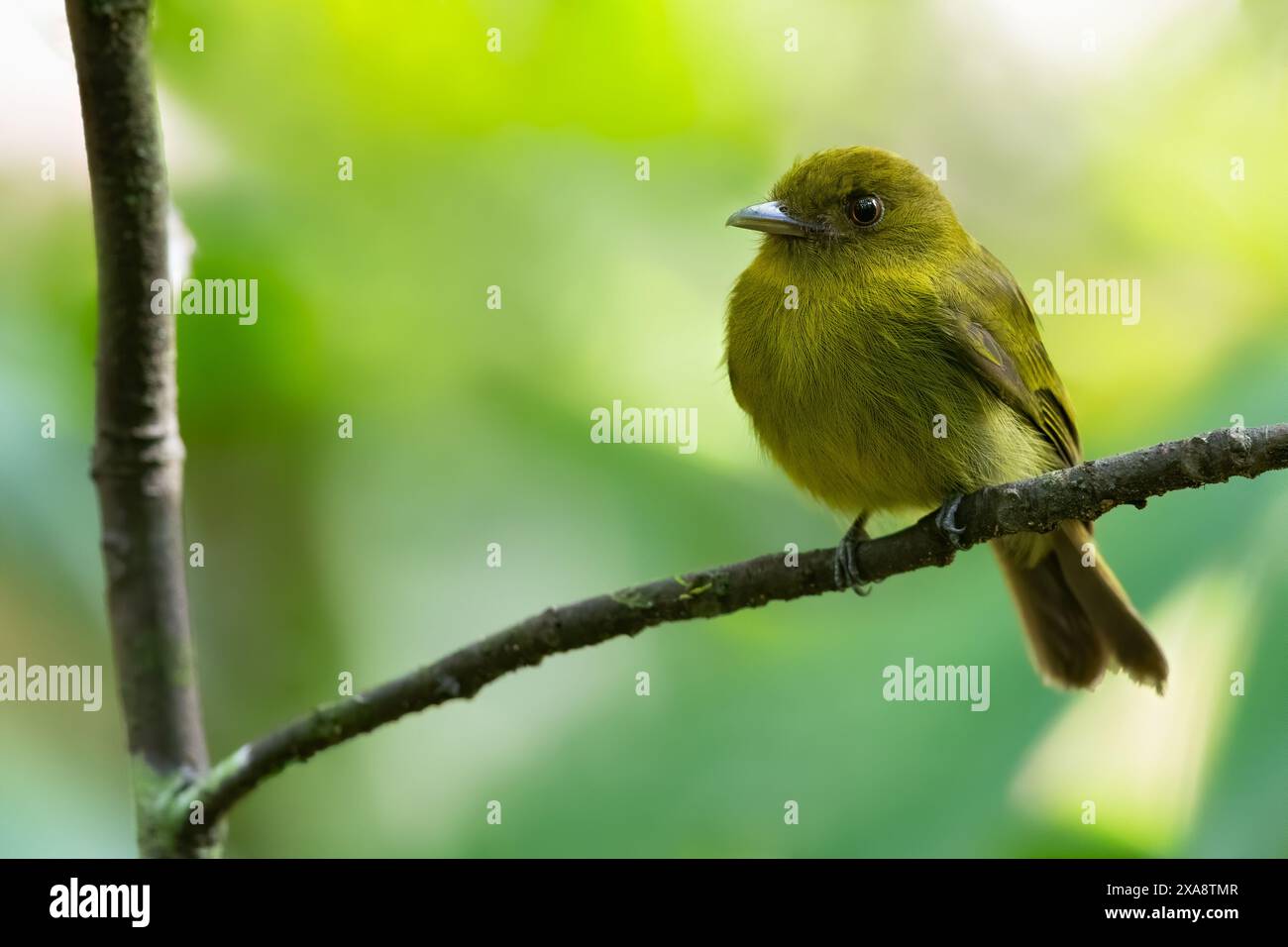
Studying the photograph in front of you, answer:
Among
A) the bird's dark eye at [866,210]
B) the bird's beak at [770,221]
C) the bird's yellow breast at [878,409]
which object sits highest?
the bird's dark eye at [866,210]

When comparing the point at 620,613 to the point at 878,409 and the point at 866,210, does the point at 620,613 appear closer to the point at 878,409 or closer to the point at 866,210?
the point at 878,409

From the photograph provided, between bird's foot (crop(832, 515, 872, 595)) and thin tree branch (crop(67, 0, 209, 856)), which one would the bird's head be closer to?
bird's foot (crop(832, 515, 872, 595))

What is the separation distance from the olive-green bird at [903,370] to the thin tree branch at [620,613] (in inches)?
27.8

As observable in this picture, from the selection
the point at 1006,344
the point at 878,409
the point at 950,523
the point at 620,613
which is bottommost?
the point at 620,613

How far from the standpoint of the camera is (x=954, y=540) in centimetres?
241

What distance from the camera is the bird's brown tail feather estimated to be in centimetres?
318

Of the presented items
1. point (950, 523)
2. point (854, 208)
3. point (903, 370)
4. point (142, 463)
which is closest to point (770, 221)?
point (854, 208)

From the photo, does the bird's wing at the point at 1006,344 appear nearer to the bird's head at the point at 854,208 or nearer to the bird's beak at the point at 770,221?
the bird's head at the point at 854,208

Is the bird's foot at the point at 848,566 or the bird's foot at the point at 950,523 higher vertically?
the bird's foot at the point at 950,523

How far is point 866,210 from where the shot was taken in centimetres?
337

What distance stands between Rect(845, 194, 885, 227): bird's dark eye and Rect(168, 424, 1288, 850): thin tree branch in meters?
1.26

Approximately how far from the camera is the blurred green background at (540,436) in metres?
2.80

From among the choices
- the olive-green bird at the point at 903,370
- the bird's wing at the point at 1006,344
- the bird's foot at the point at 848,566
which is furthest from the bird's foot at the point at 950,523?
the bird's wing at the point at 1006,344

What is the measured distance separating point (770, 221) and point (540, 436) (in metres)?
0.83
